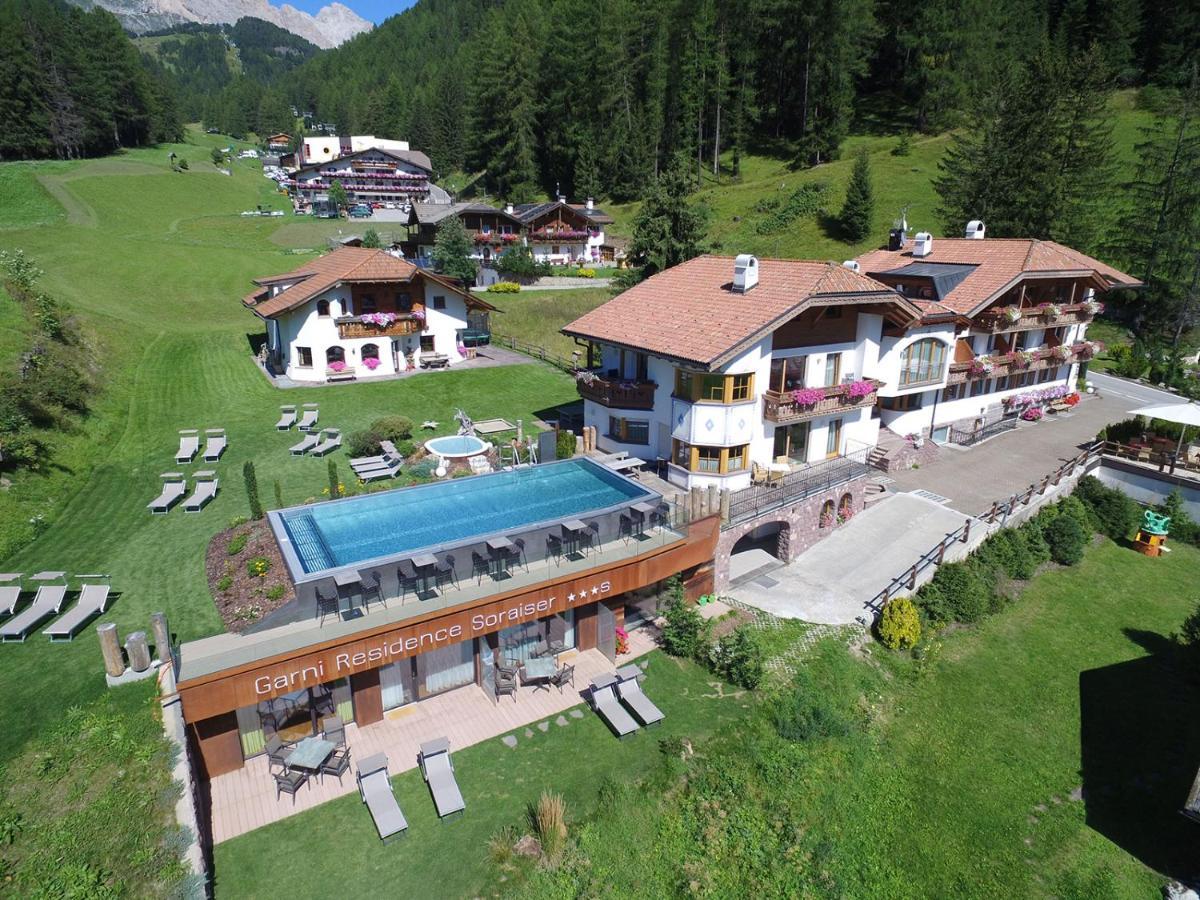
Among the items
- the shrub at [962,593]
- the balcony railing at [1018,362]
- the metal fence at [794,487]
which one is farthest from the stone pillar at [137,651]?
the balcony railing at [1018,362]

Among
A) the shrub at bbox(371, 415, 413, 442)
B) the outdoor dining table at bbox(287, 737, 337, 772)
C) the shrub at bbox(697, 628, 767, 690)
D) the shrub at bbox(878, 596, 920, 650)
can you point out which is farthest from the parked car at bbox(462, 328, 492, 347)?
the outdoor dining table at bbox(287, 737, 337, 772)

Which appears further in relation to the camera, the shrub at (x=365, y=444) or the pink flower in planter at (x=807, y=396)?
the shrub at (x=365, y=444)

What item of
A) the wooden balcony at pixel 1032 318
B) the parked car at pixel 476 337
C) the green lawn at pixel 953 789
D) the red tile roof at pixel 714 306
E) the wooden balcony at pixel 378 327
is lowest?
the green lawn at pixel 953 789

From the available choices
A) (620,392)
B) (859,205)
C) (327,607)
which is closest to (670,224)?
(620,392)

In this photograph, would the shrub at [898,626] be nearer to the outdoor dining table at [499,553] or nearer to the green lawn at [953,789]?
the green lawn at [953,789]

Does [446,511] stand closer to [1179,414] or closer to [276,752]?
[276,752]

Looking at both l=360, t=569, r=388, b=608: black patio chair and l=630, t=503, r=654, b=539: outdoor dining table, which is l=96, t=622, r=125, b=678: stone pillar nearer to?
l=360, t=569, r=388, b=608: black patio chair
